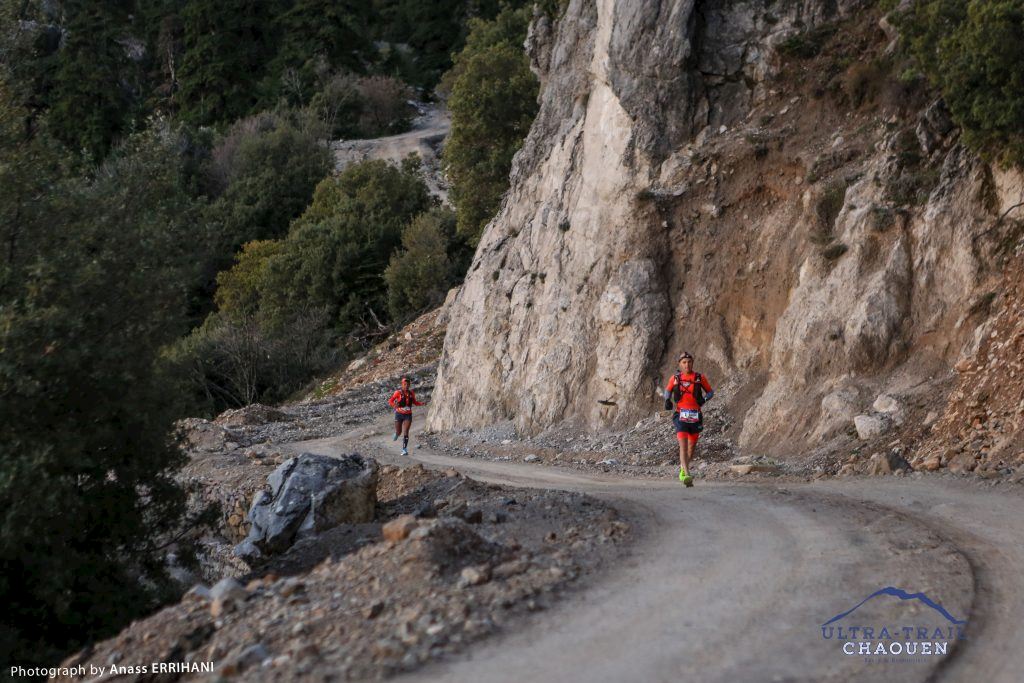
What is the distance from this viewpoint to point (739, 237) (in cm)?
2114

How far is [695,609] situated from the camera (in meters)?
7.21

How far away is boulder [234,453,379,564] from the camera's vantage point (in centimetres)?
1353

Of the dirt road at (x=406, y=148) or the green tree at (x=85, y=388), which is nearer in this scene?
the green tree at (x=85, y=388)

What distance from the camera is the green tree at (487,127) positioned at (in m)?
43.5

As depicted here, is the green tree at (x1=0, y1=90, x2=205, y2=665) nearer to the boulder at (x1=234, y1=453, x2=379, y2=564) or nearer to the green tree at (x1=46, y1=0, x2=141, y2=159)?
the boulder at (x1=234, y1=453, x2=379, y2=564)

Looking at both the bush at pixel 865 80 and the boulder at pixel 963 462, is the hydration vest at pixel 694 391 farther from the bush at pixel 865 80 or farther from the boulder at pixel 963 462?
the bush at pixel 865 80

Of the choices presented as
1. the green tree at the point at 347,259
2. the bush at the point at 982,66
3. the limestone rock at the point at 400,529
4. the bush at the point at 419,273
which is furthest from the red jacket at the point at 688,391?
the green tree at the point at 347,259

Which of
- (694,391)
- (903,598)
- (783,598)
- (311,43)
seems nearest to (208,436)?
(694,391)

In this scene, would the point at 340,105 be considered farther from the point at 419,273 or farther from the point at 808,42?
the point at 808,42

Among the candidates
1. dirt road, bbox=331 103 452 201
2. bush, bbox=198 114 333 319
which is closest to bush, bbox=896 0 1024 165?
dirt road, bbox=331 103 452 201

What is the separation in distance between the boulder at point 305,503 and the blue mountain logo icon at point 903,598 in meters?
7.81

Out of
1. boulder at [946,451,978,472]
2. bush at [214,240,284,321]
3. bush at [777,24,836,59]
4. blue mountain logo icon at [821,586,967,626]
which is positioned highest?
bush at [777,24,836,59]

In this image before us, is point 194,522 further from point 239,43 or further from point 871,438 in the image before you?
point 239,43

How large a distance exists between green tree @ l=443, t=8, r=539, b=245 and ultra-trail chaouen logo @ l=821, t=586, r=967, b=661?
3740 centimetres
